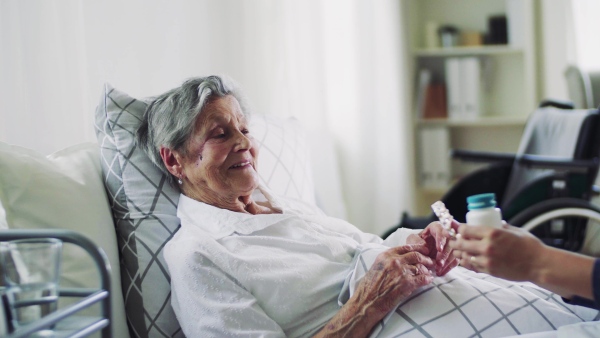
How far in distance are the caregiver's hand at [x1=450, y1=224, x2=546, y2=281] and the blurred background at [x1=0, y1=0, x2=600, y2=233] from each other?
43.1 inches

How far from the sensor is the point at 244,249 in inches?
59.1

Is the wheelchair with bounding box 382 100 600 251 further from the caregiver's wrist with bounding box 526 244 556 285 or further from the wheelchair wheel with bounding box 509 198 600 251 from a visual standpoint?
the caregiver's wrist with bounding box 526 244 556 285

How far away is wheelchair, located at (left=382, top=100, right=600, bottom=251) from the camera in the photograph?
2.51 meters

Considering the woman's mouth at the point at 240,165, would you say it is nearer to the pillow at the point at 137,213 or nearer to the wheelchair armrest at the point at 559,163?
the pillow at the point at 137,213

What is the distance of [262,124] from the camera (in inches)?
78.1

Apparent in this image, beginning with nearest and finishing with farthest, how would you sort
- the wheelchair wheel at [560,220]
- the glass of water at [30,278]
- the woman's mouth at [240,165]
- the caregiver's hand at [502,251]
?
1. the glass of water at [30,278]
2. the caregiver's hand at [502,251]
3. the woman's mouth at [240,165]
4. the wheelchair wheel at [560,220]

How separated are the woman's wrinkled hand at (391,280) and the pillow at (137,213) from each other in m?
0.44

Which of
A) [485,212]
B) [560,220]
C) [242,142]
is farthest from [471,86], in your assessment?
[485,212]

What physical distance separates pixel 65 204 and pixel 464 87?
3.21 metres

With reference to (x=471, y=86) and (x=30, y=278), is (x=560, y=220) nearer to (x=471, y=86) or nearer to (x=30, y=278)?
(x=471, y=86)

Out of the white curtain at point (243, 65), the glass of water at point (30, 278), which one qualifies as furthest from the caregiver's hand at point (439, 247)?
the white curtain at point (243, 65)

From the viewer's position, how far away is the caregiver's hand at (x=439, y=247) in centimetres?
148

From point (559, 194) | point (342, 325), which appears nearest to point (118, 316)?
point (342, 325)

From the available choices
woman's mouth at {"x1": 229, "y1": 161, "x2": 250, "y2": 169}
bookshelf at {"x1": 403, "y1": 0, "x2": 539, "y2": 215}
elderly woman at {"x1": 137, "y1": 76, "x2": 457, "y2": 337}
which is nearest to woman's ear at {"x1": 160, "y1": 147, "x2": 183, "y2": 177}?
elderly woman at {"x1": 137, "y1": 76, "x2": 457, "y2": 337}
